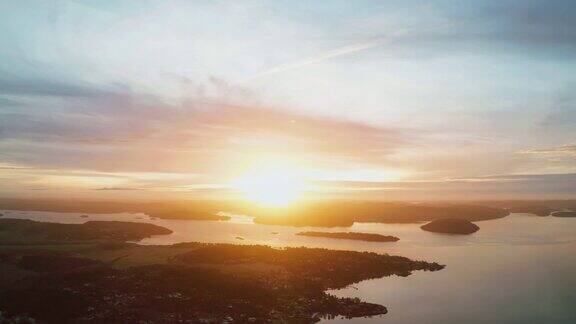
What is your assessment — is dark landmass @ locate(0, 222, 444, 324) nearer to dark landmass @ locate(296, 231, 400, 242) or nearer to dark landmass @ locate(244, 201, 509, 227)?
dark landmass @ locate(296, 231, 400, 242)

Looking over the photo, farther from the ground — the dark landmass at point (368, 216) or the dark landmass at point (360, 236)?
the dark landmass at point (368, 216)

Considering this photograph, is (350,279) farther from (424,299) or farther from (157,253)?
(157,253)

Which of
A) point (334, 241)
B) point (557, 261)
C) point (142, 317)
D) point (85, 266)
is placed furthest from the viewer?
point (334, 241)

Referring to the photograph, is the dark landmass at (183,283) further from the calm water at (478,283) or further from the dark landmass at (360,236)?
the dark landmass at (360,236)

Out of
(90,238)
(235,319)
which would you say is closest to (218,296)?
(235,319)

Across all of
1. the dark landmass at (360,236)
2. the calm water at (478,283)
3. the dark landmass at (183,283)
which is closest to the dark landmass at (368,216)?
the dark landmass at (360,236)

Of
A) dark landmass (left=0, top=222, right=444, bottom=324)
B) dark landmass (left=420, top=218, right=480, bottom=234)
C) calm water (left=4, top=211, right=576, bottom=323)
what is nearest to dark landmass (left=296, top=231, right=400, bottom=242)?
calm water (left=4, top=211, right=576, bottom=323)
